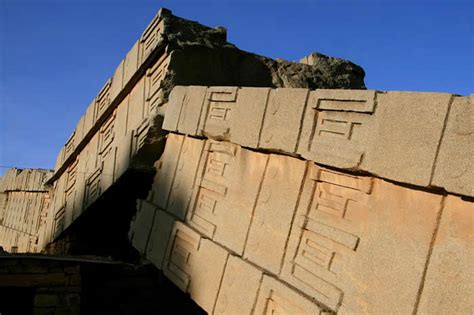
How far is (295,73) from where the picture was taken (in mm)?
5711

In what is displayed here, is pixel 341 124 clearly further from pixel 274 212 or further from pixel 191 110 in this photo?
pixel 191 110

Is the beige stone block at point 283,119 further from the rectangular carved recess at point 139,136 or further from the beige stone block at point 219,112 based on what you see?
the rectangular carved recess at point 139,136

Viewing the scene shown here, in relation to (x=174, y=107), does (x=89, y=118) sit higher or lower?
lower

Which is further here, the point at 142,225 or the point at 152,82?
the point at 152,82

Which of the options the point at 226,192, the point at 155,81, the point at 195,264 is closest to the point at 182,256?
the point at 195,264

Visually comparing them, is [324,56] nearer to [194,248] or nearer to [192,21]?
[192,21]

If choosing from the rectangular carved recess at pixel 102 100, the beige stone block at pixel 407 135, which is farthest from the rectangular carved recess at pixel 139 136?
the beige stone block at pixel 407 135

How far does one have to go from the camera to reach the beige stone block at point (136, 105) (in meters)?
5.29

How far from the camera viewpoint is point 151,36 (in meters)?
5.21

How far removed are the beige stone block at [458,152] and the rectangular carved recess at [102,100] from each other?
452 centimetres

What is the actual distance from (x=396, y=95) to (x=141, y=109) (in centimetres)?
321

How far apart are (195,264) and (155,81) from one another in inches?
76.2

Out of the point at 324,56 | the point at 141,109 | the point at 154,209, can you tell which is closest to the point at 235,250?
the point at 154,209

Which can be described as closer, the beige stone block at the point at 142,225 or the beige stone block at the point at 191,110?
the beige stone block at the point at 191,110
